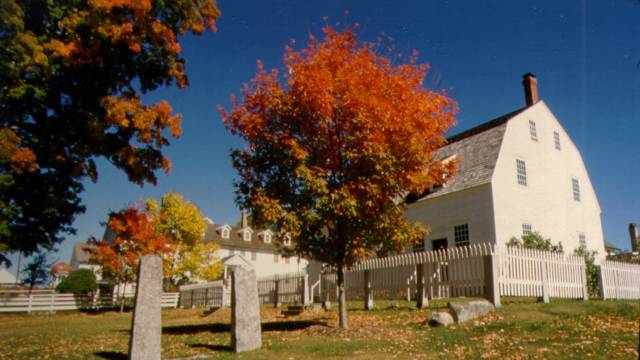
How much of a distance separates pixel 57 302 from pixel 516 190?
28708 millimetres

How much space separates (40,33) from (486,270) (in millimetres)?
16740

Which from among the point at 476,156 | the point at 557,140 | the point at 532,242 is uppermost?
the point at 557,140

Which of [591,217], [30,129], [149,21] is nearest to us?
[30,129]

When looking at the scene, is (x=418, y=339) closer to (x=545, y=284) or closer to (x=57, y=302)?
(x=545, y=284)

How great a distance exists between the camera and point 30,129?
52.5 feet

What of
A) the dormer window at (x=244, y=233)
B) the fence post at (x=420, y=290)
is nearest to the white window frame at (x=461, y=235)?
the fence post at (x=420, y=290)

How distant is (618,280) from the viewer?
16000 mm

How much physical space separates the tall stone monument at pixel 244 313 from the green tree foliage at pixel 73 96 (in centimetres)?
925

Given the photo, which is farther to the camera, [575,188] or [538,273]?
[575,188]

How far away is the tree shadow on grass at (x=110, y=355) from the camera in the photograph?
28.0ft

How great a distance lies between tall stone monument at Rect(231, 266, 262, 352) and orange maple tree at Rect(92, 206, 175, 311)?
19055 millimetres

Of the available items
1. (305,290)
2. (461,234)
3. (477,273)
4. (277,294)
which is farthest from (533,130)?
(277,294)

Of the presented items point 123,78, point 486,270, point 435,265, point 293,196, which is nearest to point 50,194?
point 123,78

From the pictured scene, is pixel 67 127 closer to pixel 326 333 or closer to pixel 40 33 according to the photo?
pixel 40 33
